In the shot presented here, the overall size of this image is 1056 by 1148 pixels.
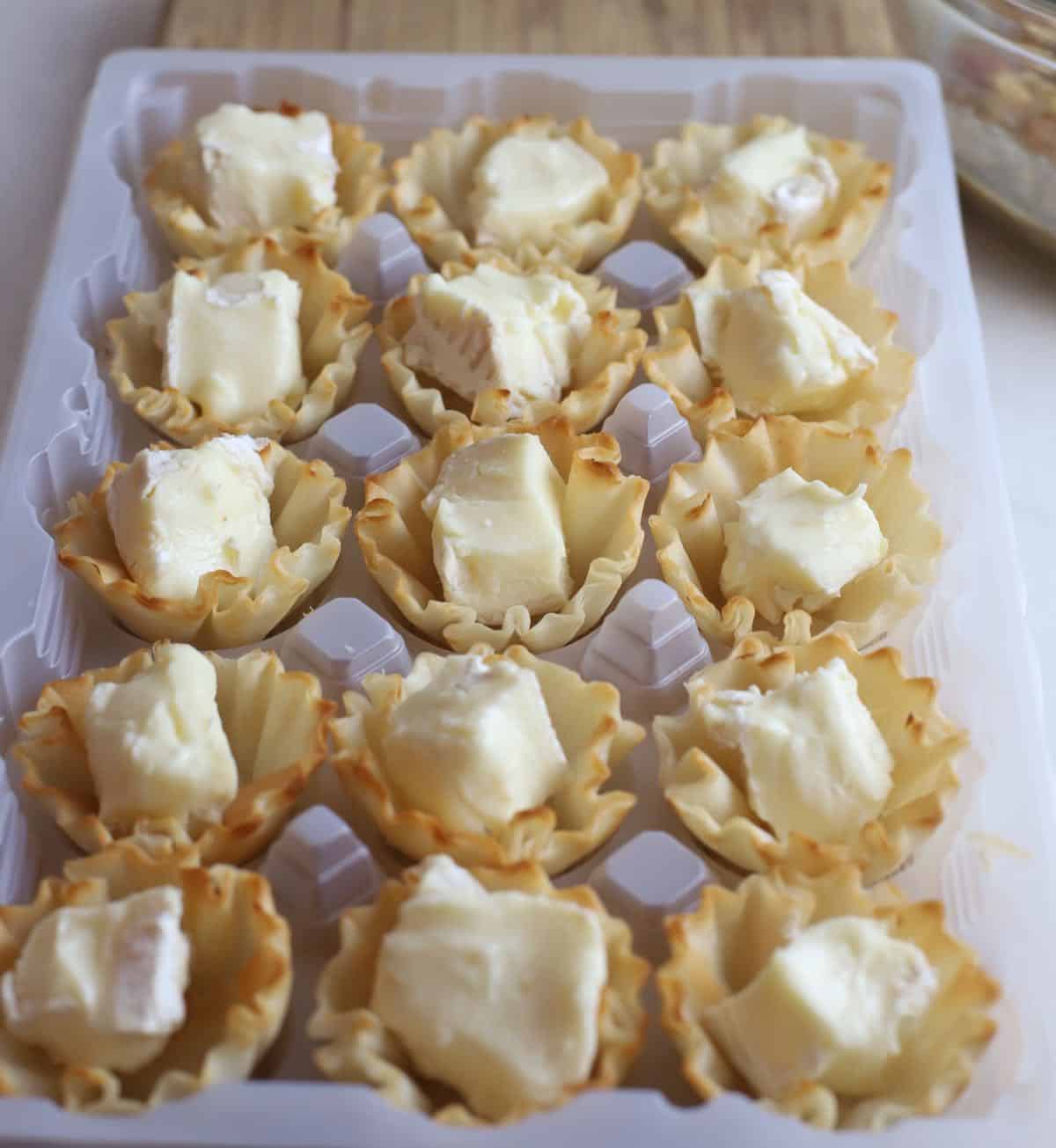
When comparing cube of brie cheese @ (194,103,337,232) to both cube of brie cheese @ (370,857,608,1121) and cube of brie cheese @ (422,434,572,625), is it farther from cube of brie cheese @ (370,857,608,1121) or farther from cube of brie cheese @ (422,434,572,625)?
cube of brie cheese @ (370,857,608,1121)

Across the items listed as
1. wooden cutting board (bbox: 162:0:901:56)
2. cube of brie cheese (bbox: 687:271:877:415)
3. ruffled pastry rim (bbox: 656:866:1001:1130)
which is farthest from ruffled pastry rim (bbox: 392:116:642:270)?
ruffled pastry rim (bbox: 656:866:1001:1130)

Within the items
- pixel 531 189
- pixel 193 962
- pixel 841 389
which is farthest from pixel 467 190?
pixel 193 962

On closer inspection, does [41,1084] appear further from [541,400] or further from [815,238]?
[815,238]

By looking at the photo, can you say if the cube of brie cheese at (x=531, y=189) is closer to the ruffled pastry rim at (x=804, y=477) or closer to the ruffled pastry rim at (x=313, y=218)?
the ruffled pastry rim at (x=313, y=218)

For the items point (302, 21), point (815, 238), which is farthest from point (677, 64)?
point (302, 21)

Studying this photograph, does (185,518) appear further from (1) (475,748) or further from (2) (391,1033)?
(2) (391,1033)

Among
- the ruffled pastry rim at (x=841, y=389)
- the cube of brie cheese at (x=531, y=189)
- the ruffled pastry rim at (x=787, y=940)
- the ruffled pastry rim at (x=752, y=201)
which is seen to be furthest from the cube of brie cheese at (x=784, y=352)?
the ruffled pastry rim at (x=787, y=940)
